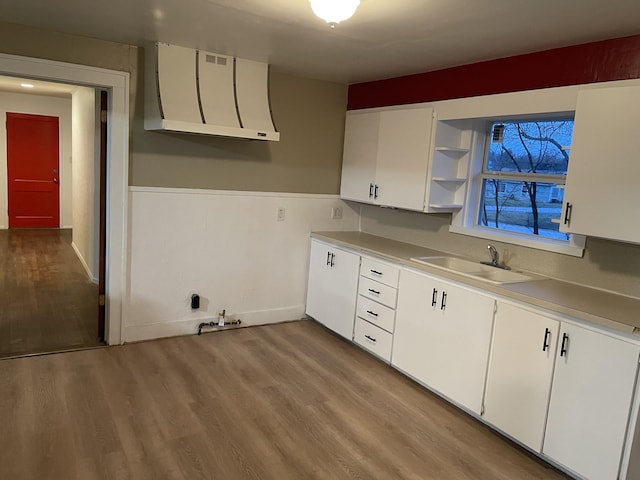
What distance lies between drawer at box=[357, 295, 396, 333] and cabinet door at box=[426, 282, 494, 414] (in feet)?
1.36

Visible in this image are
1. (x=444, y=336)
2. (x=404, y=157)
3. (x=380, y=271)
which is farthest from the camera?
(x=404, y=157)

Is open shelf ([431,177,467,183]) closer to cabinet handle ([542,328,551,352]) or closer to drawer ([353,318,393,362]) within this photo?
drawer ([353,318,393,362])

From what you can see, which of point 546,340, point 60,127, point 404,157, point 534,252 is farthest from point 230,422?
point 60,127

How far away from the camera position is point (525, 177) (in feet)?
11.3

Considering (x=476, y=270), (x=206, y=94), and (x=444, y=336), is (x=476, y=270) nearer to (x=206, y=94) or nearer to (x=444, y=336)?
Answer: (x=444, y=336)

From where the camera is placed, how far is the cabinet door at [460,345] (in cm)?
292

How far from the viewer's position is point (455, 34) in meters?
2.79

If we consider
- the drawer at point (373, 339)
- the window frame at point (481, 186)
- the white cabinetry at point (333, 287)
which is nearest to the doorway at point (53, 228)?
the white cabinetry at point (333, 287)

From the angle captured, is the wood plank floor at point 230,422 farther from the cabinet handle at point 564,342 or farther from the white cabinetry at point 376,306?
the cabinet handle at point 564,342

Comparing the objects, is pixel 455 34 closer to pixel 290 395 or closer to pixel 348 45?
pixel 348 45

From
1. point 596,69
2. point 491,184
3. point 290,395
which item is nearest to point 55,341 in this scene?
point 290,395

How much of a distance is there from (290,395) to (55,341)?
1967mm

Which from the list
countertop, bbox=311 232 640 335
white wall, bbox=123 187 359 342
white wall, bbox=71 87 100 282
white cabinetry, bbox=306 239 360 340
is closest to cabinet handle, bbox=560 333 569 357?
countertop, bbox=311 232 640 335

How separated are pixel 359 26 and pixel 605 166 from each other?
1495 mm
